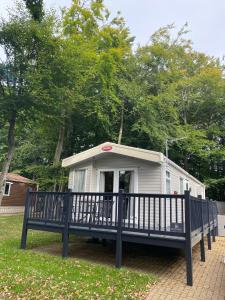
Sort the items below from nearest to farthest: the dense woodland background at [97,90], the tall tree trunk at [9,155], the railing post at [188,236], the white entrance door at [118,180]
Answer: the railing post at [188,236]
the white entrance door at [118,180]
the tall tree trunk at [9,155]
the dense woodland background at [97,90]

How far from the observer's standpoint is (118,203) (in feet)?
19.3

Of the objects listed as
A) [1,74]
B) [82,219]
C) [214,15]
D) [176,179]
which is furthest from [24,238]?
[214,15]

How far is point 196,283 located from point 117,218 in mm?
2139

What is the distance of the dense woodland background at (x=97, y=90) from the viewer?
11.1 metres

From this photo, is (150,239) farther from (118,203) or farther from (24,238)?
(24,238)

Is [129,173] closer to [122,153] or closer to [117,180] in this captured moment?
[117,180]

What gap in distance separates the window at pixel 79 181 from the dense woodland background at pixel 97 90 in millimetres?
3458

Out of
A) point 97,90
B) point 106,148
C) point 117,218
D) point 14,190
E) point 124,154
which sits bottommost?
point 117,218

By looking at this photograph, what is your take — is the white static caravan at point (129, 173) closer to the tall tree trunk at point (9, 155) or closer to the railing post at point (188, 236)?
the railing post at point (188, 236)

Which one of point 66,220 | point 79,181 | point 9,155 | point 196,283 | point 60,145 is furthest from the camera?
point 60,145

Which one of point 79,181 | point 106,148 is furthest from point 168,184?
point 79,181

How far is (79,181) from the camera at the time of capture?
9.85 meters

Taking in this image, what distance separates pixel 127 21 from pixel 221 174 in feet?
51.3

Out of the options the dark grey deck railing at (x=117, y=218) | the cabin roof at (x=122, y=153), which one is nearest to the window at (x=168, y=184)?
the cabin roof at (x=122, y=153)
